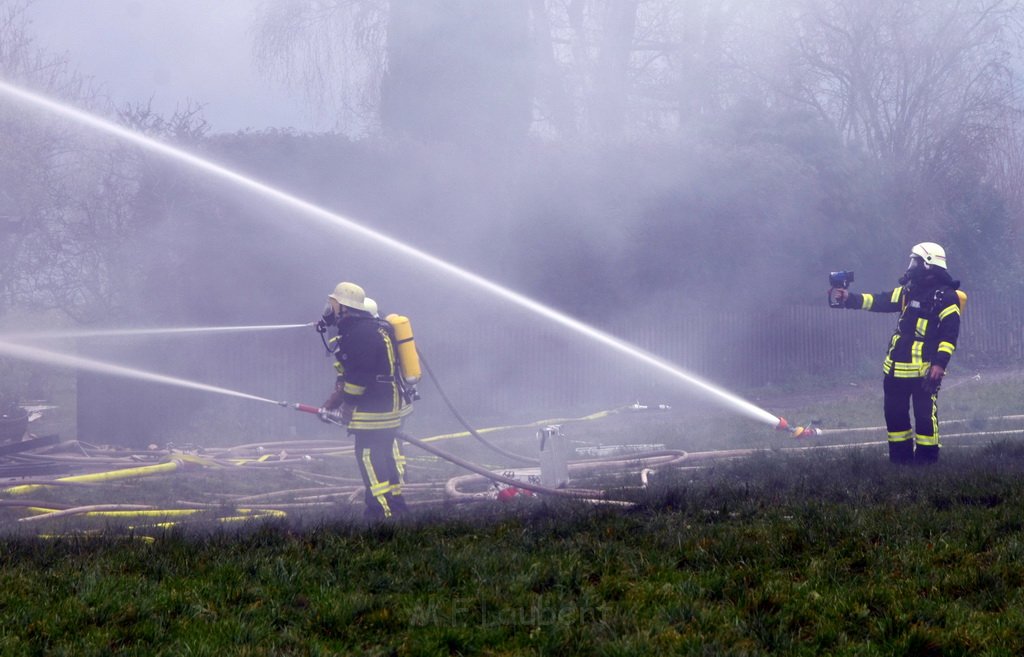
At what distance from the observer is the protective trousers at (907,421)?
805 cm

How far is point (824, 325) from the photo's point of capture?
21547mm

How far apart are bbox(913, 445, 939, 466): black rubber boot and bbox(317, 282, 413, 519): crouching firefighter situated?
438 centimetres

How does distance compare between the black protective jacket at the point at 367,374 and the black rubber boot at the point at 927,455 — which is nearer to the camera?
the black protective jacket at the point at 367,374

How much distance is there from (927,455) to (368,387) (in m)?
4.76

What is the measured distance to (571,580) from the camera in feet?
14.4

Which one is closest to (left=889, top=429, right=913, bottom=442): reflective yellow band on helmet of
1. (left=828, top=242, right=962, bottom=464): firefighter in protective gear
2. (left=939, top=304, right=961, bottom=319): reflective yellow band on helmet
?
(left=828, top=242, right=962, bottom=464): firefighter in protective gear

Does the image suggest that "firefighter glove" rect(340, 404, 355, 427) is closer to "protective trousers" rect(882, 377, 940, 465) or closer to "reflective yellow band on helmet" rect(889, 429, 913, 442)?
"protective trousers" rect(882, 377, 940, 465)

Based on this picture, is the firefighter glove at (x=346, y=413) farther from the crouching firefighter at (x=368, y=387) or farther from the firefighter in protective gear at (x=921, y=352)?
the firefighter in protective gear at (x=921, y=352)

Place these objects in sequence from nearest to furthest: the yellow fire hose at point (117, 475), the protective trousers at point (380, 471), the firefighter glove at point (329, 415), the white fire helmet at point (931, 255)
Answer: the protective trousers at point (380, 471), the firefighter glove at point (329, 415), the white fire helmet at point (931, 255), the yellow fire hose at point (117, 475)

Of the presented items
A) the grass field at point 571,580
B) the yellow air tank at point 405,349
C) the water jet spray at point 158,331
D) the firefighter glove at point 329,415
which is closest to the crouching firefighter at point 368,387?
the yellow air tank at point 405,349

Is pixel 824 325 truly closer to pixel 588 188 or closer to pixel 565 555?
pixel 588 188

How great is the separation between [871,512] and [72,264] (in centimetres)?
1399

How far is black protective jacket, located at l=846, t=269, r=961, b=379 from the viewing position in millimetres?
8016

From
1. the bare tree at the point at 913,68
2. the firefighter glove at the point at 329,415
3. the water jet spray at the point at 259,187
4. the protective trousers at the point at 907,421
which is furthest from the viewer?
the bare tree at the point at 913,68
